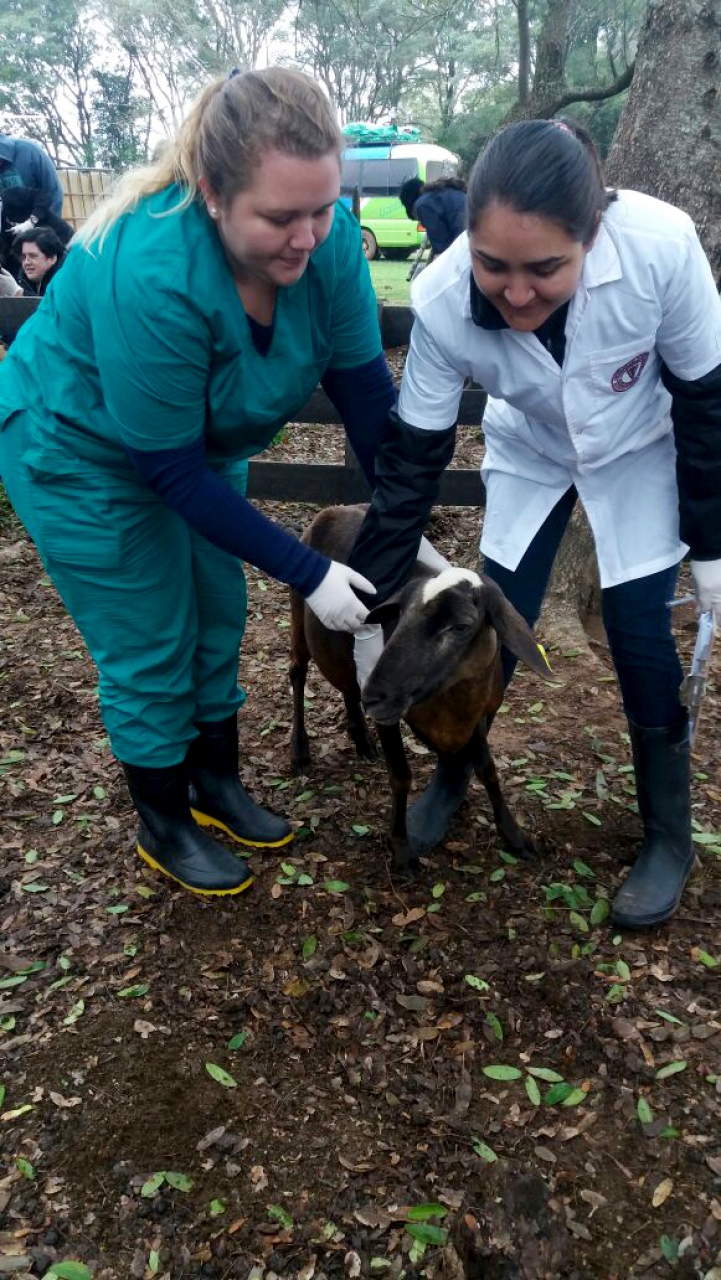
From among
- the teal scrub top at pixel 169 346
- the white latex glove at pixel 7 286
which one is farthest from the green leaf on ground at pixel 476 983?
the white latex glove at pixel 7 286

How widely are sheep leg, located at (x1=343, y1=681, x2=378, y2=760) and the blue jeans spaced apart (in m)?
1.06

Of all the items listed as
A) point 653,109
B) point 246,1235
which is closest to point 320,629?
point 246,1235

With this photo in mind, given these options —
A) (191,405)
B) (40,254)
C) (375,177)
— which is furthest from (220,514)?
(375,177)

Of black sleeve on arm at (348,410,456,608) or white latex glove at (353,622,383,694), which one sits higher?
black sleeve on arm at (348,410,456,608)

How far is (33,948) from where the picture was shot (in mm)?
3016

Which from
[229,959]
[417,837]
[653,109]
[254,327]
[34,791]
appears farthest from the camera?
[653,109]

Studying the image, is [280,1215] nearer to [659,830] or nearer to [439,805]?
[439,805]

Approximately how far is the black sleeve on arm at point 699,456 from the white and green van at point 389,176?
27205 mm

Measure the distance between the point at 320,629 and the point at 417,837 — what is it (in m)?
0.82

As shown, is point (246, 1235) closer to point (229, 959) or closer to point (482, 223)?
point (229, 959)

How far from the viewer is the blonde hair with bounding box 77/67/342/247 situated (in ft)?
6.48

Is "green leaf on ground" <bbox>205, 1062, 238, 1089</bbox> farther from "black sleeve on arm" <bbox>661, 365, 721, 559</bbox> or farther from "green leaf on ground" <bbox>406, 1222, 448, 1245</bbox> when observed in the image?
"black sleeve on arm" <bbox>661, 365, 721, 559</bbox>

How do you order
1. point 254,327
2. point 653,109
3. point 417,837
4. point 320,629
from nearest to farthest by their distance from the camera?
point 254,327 → point 417,837 → point 320,629 → point 653,109

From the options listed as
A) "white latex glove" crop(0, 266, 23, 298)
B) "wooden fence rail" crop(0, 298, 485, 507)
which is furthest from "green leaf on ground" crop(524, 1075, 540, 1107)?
"white latex glove" crop(0, 266, 23, 298)
